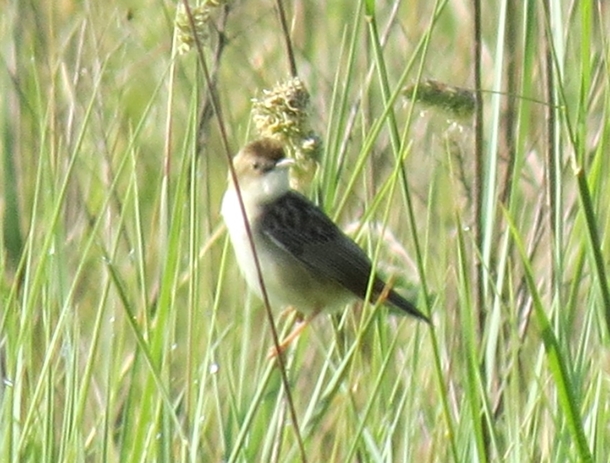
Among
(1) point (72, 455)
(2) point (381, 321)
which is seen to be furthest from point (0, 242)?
(2) point (381, 321)

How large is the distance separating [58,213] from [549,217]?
934mm

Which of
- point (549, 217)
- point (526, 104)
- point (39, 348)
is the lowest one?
point (39, 348)

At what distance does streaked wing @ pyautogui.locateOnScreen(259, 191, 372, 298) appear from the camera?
128 inches

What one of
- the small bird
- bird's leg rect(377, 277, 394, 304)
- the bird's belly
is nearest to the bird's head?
the small bird

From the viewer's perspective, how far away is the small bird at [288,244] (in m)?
3.21

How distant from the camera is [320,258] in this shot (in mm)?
3385

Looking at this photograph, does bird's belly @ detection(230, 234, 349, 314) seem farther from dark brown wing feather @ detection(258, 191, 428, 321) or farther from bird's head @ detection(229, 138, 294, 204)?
bird's head @ detection(229, 138, 294, 204)

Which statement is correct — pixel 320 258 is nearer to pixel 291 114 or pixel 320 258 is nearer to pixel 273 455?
pixel 273 455

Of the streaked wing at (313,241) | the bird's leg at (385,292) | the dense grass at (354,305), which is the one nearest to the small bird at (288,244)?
the streaked wing at (313,241)

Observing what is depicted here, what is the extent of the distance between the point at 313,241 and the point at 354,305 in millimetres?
207

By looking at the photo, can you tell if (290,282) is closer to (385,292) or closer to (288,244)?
(288,244)

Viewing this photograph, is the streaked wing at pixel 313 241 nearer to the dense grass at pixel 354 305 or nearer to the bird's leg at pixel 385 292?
the dense grass at pixel 354 305

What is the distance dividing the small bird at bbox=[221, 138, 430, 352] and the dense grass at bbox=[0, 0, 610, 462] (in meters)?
0.11

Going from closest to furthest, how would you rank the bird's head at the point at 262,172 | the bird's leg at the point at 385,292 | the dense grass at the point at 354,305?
the bird's leg at the point at 385,292, the dense grass at the point at 354,305, the bird's head at the point at 262,172
